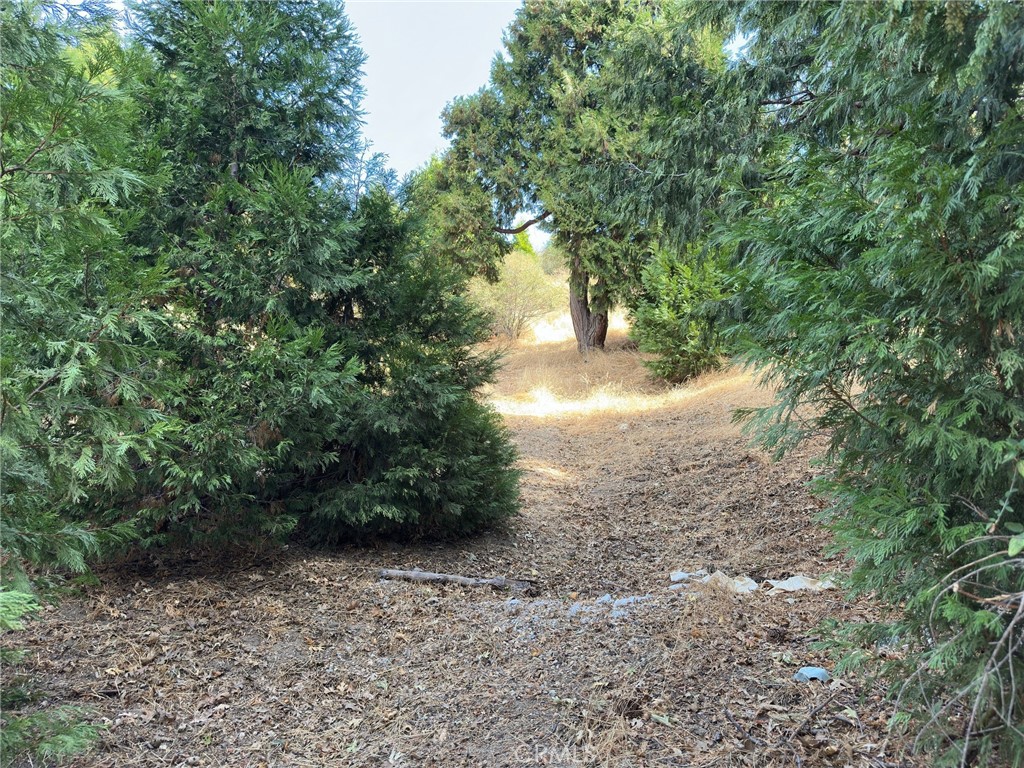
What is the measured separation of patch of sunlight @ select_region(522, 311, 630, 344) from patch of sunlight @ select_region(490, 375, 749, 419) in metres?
8.43

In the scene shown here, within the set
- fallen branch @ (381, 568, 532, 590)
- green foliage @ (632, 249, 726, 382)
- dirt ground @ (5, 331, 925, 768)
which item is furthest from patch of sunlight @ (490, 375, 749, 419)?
fallen branch @ (381, 568, 532, 590)

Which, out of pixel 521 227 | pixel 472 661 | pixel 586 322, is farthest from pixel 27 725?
pixel 586 322

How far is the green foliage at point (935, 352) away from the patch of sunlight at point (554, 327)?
21247 mm

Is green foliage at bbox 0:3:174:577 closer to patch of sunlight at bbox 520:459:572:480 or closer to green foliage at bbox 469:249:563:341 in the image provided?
patch of sunlight at bbox 520:459:572:480

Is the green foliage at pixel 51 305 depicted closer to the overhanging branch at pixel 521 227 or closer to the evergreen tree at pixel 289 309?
the evergreen tree at pixel 289 309

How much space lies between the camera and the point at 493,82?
18.5 metres

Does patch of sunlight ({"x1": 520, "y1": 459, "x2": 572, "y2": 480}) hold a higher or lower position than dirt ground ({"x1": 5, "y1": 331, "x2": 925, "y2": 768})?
lower

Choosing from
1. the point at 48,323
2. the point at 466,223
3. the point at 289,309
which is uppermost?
the point at 466,223

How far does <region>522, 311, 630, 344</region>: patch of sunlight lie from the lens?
2448 cm

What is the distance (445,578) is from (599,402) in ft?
30.9

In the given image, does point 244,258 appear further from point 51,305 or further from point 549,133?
point 549,133

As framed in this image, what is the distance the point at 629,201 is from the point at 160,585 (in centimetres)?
567

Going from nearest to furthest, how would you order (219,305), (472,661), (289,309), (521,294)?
(472,661) < (219,305) < (289,309) < (521,294)

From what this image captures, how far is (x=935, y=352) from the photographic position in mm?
2324
